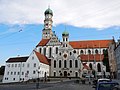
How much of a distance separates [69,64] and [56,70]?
6.36 m

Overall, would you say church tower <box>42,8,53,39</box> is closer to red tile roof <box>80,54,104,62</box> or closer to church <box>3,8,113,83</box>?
church <box>3,8,113,83</box>

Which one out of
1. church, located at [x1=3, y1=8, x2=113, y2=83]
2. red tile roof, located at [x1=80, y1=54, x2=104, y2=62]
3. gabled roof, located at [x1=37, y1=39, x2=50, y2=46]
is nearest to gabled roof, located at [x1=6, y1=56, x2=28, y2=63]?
church, located at [x1=3, y1=8, x2=113, y2=83]

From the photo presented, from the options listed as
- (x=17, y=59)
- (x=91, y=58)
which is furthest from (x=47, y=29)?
(x=17, y=59)

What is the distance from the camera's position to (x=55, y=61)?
291ft

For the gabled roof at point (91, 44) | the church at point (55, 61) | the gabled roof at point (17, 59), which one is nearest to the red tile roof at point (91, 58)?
the church at point (55, 61)

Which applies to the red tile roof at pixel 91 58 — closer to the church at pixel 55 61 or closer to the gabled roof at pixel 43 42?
the church at pixel 55 61

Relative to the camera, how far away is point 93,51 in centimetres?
10562

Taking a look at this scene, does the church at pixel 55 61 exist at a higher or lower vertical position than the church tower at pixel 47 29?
lower

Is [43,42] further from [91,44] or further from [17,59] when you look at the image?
[91,44]

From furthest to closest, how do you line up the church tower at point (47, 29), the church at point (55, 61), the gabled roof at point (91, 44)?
the church tower at point (47, 29) → the gabled roof at point (91, 44) → the church at point (55, 61)

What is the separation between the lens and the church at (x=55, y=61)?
265 ft

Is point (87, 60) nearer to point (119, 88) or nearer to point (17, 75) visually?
point (17, 75)

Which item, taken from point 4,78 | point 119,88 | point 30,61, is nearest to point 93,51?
point 30,61

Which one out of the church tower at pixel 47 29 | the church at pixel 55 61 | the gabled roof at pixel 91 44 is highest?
the church tower at pixel 47 29
